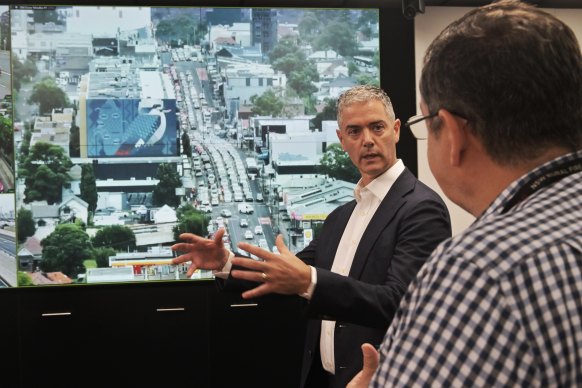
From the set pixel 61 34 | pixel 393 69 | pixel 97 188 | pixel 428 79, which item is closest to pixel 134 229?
pixel 97 188

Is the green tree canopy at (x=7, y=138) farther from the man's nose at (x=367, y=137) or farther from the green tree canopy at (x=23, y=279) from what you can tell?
the man's nose at (x=367, y=137)

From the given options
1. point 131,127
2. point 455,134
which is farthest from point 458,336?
point 131,127

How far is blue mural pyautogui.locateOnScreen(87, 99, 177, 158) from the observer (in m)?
4.59

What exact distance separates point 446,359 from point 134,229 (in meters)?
4.02

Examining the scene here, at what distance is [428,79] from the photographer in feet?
3.00

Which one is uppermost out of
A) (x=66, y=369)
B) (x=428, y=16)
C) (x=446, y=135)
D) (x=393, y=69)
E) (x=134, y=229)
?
(x=428, y=16)

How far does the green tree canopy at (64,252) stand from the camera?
446cm

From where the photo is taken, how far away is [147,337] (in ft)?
14.6

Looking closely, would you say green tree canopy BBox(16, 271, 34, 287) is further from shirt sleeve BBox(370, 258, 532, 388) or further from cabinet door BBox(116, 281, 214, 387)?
shirt sleeve BBox(370, 258, 532, 388)

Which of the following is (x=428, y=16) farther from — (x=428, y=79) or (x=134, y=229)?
(x=428, y=79)

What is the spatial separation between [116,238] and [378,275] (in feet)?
9.34

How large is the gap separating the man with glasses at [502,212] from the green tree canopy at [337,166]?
379cm

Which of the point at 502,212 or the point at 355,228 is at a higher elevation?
the point at 502,212

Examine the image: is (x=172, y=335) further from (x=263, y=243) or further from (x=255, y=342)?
(x=263, y=243)
